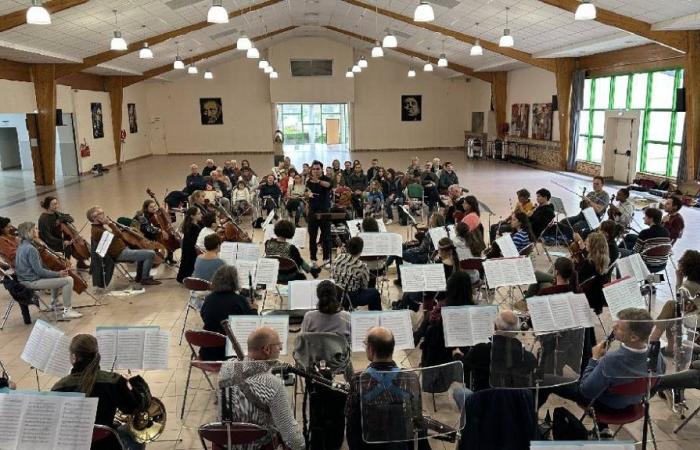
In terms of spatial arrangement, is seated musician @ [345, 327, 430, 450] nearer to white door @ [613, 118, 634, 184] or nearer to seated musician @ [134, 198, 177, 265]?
seated musician @ [134, 198, 177, 265]

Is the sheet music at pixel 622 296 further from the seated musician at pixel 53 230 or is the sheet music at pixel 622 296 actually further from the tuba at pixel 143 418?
the seated musician at pixel 53 230

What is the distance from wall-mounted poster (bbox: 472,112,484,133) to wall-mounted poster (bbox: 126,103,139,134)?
1741 centimetres

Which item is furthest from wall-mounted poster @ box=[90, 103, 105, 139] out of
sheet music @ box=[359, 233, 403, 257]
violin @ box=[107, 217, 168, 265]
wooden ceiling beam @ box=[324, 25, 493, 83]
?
sheet music @ box=[359, 233, 403, 257]

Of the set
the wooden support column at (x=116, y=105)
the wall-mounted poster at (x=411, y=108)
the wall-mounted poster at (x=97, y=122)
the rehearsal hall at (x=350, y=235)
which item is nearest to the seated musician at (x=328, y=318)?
the rehearsal hall at (x=350, y=235)

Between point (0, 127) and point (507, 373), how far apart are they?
90.0 feet

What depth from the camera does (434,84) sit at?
1195 inches

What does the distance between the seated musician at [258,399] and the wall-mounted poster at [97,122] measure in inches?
901

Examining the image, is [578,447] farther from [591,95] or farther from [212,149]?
[212,149]

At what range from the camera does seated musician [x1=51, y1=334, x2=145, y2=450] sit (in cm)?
335

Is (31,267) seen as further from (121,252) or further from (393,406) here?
(393,406)

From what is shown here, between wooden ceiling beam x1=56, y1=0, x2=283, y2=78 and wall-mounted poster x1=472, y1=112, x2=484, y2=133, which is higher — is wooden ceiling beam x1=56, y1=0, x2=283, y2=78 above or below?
above

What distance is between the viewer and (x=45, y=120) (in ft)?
61.2

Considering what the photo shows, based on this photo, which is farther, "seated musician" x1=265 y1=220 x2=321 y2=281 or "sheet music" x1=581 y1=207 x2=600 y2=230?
"sheet music" x1=581 y1=207 x2=600 y2=230

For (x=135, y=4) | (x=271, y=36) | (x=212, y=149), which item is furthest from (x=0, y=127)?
(x=135, y=4)
